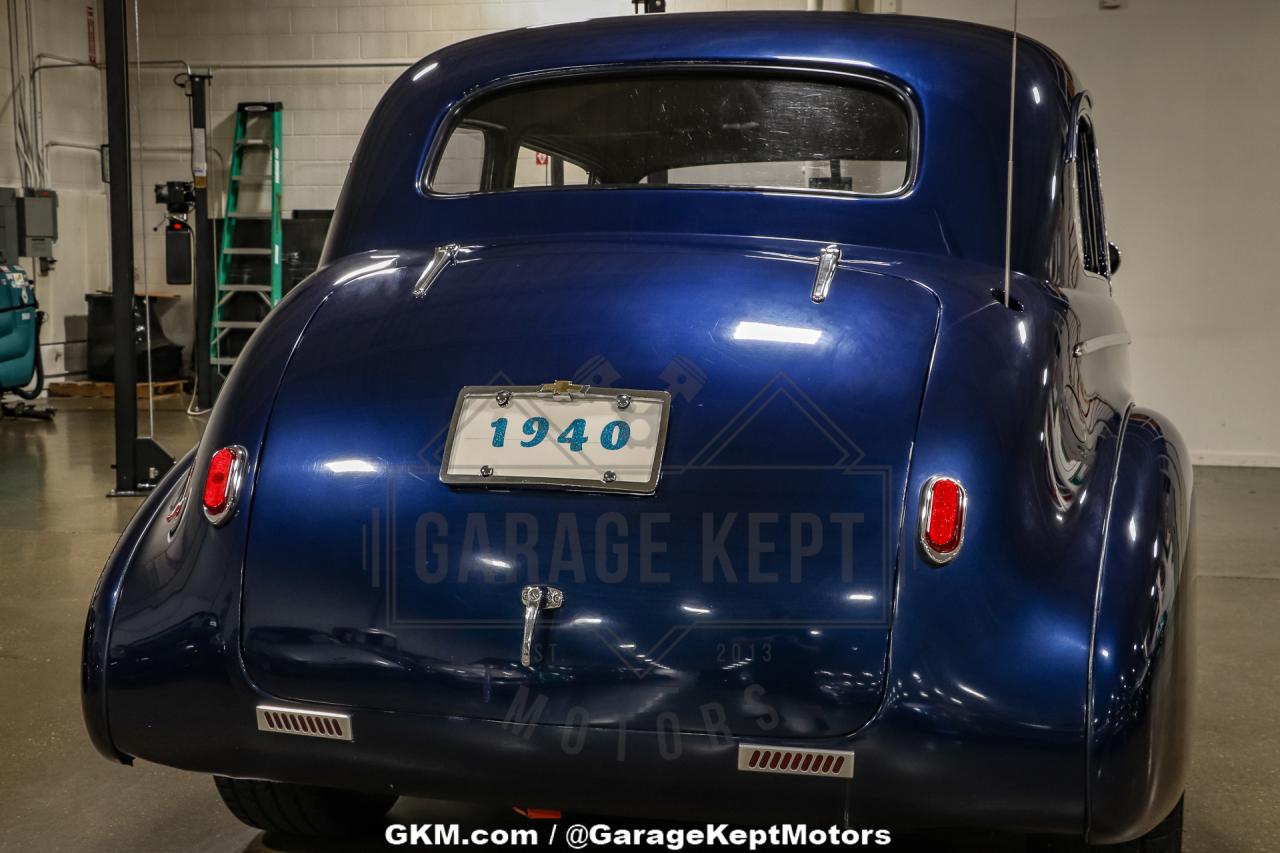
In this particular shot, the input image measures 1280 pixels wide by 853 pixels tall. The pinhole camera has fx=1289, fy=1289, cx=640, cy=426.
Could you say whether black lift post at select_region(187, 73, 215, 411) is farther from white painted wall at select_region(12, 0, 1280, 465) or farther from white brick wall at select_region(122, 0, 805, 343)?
white painted wall at select_region(12, 0, 1280, 465)

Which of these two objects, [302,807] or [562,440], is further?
[302,807]

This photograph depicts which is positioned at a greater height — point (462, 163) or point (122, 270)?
point (462, 163)

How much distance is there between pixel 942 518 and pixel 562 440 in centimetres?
51

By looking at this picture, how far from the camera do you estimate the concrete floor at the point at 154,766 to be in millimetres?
2531

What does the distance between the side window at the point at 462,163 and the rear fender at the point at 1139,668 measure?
1.35 metres

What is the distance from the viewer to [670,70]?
7.98 feet

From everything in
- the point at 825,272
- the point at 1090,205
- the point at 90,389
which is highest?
→ the point at 1090,205

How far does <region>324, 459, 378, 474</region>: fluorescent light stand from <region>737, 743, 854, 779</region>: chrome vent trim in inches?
24.8

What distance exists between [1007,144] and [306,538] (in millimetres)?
1324

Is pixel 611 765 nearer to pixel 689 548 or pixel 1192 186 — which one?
pixel 689 548

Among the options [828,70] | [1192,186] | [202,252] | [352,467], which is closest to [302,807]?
[352,467]

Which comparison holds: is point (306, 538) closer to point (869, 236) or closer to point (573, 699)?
point (573, 699)

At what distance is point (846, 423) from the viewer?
5.61 ft

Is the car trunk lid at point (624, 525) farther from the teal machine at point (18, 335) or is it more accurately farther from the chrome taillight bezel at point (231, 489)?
→ the teal machine at point (18, 335)
